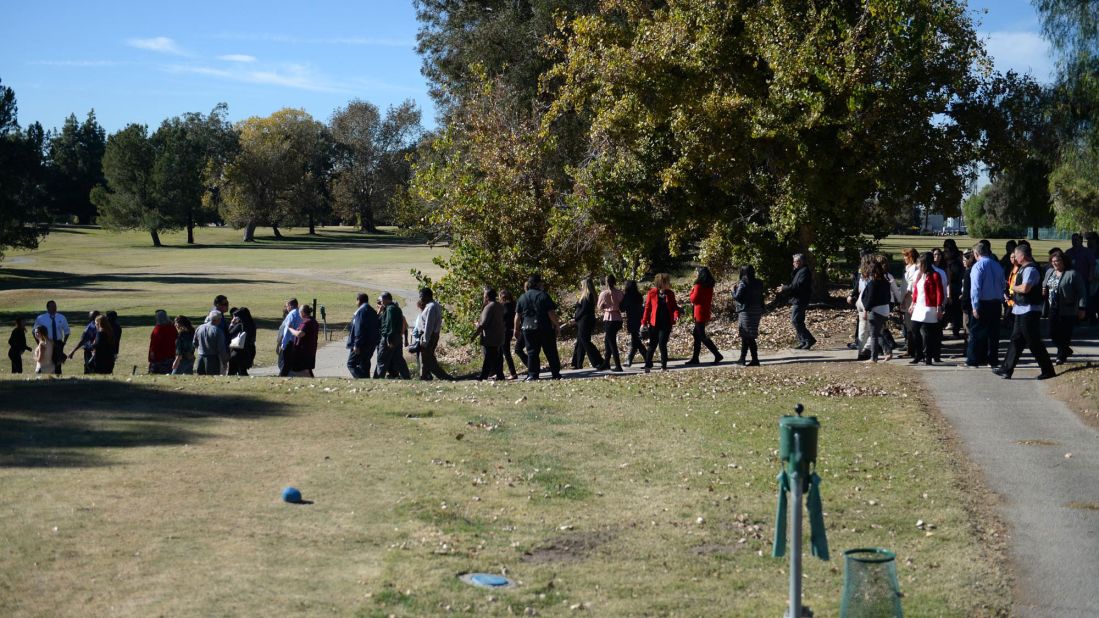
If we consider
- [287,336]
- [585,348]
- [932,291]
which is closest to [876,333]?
[932,291]

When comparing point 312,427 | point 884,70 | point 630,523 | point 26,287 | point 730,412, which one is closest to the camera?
point 630,523

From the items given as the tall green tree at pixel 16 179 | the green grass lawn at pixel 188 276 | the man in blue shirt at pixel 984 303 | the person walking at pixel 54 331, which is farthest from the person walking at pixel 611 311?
the tall green tree at pixel 16 179

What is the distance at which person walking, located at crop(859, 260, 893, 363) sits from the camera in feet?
62.8

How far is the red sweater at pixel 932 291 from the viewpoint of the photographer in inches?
714

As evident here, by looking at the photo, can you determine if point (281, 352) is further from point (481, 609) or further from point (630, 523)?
point (481, 609)

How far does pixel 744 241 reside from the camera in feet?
89.6

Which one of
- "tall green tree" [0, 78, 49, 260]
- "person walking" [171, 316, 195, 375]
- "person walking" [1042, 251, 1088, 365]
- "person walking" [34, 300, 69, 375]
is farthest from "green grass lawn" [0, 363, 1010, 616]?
"tall green tree" [0, 78, 49, 260]

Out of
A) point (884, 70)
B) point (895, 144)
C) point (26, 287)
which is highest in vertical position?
point (884, 70)

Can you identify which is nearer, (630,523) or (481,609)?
(481,609)

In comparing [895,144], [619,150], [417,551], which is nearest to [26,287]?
[619,150]

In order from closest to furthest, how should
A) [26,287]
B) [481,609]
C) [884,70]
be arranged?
[481,609] → [884,70] → [26,287]

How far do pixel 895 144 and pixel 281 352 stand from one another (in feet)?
42.4

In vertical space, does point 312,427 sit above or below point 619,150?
below

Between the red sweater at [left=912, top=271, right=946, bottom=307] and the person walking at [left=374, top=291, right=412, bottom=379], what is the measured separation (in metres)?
9.05
